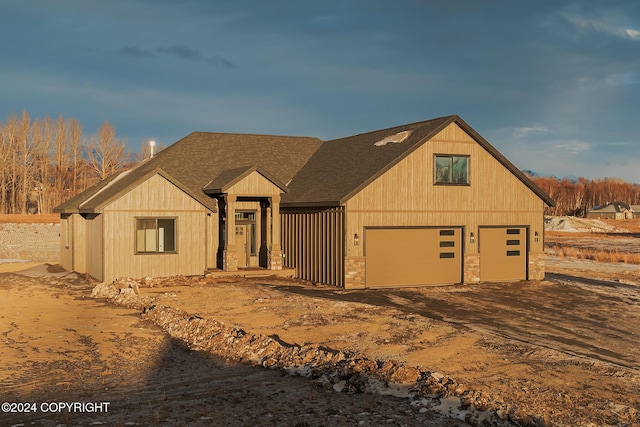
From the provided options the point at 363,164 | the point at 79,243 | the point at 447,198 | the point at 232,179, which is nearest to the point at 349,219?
the point at 363,164

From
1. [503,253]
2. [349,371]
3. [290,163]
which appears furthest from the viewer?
[290,163]

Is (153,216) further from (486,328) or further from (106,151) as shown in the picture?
(106,151)

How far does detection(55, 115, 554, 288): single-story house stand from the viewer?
2295cm

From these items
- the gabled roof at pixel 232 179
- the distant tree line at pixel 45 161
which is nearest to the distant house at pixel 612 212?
the distant tree line at pixel 45 161

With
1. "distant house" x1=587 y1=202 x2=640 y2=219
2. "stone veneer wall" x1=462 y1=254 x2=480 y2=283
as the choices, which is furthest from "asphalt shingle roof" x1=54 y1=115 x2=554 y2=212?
"distant house" x1=587 y1=202 x2=640 y2=219

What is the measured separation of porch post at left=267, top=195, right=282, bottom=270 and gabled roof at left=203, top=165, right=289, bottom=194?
27.9 inches

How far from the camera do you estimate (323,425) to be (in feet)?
26.4

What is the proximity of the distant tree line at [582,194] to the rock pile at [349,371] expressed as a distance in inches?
5623

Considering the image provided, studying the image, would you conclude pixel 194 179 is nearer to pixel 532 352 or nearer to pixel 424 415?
pixel 532 352

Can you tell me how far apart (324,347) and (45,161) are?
77841mm

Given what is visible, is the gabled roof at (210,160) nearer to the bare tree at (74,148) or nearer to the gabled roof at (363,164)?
the gabled roof at (363,164)

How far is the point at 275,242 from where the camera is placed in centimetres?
2511

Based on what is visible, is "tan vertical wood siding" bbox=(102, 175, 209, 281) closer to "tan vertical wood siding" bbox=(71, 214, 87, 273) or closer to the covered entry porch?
the covered entry porch

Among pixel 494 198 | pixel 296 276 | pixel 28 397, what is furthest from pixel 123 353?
pixel 494 198
